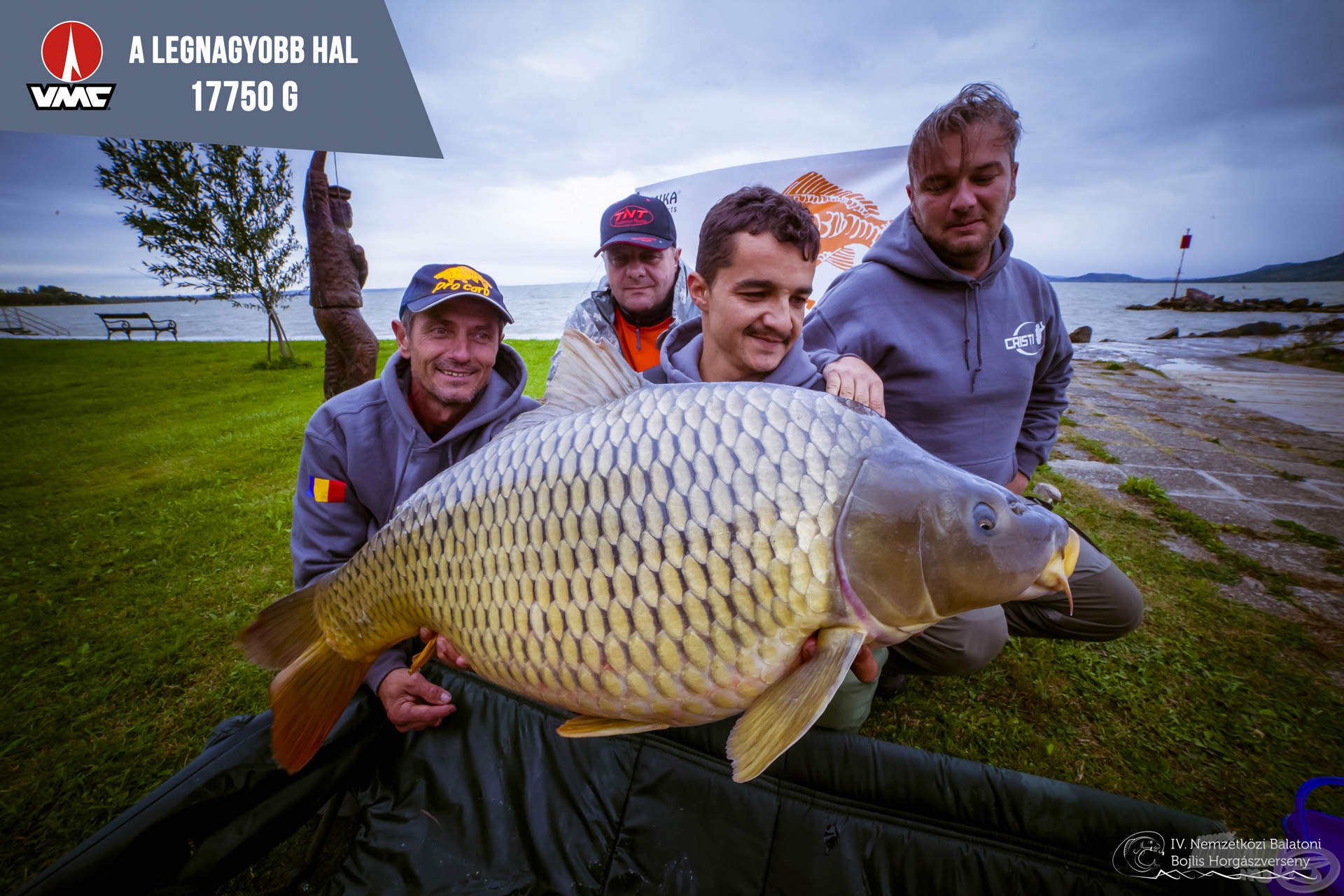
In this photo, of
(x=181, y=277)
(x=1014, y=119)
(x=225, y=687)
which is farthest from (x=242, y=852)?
(x=181, y=277)


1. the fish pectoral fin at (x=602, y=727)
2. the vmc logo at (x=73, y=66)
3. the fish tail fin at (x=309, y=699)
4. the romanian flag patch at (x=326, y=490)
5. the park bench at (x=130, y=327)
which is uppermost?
the vmc logo at (x=73, y=66)

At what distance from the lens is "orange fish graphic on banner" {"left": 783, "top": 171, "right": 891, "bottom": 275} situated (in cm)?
416

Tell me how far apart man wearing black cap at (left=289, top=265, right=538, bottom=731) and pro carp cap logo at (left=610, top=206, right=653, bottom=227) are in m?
1.32

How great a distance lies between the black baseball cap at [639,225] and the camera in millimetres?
2834

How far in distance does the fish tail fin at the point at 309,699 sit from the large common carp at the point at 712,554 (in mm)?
404

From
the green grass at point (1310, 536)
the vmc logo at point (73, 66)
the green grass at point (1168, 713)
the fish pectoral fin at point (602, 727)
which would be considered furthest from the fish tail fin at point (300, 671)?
the vmc logo at point (73, 66)

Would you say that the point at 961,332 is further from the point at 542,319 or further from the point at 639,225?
the point at 542,319

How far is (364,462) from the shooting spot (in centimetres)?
166

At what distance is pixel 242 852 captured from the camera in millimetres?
1324

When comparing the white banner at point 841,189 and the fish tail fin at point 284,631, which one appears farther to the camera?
the white banner at point 841,189

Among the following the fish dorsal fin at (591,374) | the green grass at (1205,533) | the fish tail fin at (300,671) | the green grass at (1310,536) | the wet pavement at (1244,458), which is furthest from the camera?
the green grass at (1310,536)

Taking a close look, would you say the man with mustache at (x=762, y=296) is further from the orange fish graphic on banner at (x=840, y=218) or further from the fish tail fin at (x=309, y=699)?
the orange fish graphic on banner at (x=840, y=218)

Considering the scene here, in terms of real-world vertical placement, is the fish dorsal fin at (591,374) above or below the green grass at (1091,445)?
above

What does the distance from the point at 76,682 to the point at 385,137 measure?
4112mm
